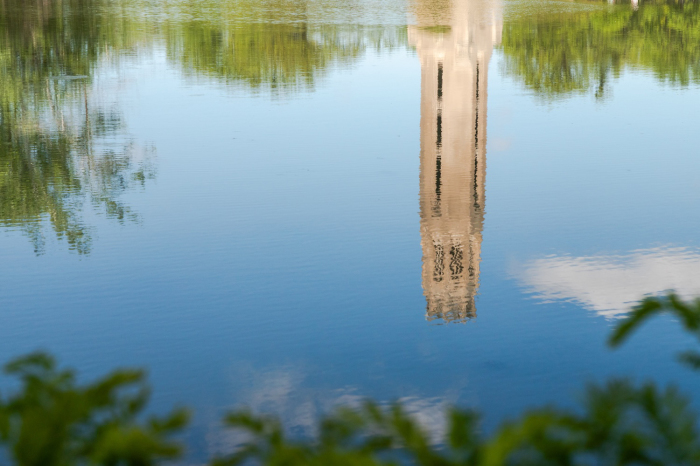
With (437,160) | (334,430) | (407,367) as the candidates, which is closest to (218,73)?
(437,160)

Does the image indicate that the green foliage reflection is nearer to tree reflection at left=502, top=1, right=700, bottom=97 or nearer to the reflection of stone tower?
the reflection of stone tower

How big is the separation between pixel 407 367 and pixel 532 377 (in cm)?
127

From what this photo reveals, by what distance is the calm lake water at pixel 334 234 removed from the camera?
873cm

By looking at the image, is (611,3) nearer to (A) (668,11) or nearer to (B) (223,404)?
(A) (668,11)

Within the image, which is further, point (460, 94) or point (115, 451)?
point (460, 94)

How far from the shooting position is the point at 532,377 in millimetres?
8492

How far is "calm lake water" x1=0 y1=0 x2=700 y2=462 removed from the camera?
8734mm

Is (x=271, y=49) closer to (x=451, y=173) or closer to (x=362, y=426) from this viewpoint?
(x=451, y=173)

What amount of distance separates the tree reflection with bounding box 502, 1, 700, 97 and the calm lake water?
402 cm

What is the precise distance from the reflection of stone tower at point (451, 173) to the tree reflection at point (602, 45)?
2440mm

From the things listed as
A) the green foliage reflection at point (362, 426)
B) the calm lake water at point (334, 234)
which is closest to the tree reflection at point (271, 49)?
the calm lake water at point (334, 234)

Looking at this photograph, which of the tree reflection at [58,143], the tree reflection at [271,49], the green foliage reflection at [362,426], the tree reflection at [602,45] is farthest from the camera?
the tree reflection at [602,45]

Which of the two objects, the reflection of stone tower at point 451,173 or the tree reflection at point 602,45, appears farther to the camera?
the tree reflection at point 602,45

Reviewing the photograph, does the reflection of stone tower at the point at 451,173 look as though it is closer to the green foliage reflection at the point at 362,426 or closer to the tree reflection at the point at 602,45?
the tree reflection at the point at 602,45
